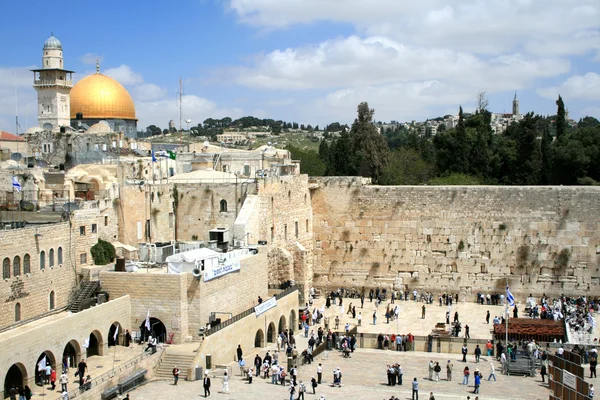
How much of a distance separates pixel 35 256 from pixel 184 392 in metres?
6.06

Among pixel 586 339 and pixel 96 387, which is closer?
pixel 96 387

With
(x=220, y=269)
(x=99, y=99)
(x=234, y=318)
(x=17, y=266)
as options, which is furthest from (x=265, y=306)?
(x=99, y=99)

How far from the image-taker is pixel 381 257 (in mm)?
35250

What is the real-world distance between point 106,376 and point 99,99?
27723 mm

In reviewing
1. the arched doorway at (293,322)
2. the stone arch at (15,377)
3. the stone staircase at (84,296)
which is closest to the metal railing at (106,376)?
the stone arch at (15,377)

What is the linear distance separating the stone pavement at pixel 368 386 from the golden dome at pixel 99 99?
2482 cm

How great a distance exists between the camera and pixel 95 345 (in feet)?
74.3

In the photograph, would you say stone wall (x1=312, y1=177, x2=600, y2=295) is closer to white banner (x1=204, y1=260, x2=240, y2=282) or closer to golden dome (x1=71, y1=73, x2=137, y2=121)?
white banner (x1=204, y1=260, x2=240, y2=282)

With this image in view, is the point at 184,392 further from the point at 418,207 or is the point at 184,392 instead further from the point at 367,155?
the point at 367,155

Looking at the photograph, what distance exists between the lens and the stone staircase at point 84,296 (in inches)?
923

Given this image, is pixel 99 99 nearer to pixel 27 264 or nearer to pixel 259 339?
pixel 259 339

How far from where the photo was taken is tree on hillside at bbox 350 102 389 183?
44.9 m

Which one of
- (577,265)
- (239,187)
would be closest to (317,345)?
(239,187)

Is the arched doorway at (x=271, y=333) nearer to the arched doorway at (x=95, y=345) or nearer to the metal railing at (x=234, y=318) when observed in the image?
the metal railing at (x=234, y=318)
